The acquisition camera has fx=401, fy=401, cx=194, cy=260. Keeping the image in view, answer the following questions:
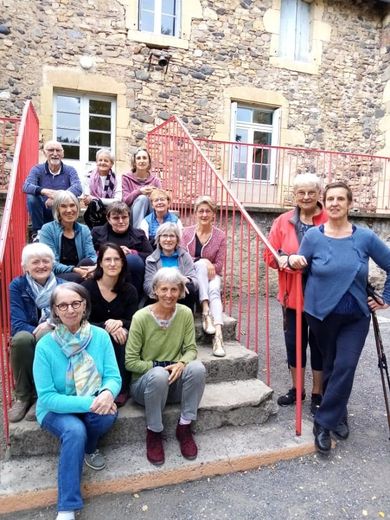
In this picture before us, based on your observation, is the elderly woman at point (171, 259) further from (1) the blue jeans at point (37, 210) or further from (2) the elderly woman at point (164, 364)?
(1) the blue jeans at point (37, 210)

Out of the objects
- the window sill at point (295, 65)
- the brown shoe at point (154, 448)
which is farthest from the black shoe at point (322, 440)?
the window sill at point (295, 65)

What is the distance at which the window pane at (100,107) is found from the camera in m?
6.97

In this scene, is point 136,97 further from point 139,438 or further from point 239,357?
point 139,438

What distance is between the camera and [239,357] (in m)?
2.79

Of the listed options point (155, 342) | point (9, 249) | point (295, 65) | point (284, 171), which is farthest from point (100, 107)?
point (155, 342)

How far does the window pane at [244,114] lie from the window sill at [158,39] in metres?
1.54

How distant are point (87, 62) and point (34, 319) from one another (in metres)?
5.60

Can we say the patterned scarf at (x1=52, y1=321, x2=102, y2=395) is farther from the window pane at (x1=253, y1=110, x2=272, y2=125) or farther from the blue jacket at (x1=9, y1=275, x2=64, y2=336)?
the window pane at (x1=253, y1=110, x2=272, y2=125)

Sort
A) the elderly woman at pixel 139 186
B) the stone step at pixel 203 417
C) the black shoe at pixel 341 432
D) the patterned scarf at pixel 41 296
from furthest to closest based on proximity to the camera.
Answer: the elderly woman at pixel 139 186 < the black shoe at pixel 341 432 < the patterned scarf at pixel 41 296 < the stone step at pixel 203 417

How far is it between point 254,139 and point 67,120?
3.59 meters

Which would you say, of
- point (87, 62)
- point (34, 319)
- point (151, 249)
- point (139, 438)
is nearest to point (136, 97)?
point (87, 62)

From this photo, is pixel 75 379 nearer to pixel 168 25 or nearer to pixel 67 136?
pixel 67 136

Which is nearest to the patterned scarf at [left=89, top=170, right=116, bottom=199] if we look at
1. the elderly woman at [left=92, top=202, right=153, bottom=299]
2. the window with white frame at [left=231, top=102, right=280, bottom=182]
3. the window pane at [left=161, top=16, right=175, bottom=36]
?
the elderly woman at [left=92, top=202, right=153, bottom=299]

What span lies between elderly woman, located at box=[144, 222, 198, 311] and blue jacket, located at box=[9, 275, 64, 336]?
0.80m
